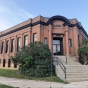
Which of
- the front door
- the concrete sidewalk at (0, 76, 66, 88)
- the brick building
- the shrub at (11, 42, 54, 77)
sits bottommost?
the concrete sidewalk at (0, 76, 66, 88)

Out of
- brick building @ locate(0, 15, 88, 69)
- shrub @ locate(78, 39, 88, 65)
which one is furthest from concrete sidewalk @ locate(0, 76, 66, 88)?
shrub @ locate(78, 39, 88, 65)

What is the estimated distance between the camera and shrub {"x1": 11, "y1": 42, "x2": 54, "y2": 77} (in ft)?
48.5

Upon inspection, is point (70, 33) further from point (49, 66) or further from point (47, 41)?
point (49, 66)

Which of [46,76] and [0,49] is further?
[0,49]

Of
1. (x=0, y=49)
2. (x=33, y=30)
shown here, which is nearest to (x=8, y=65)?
(x=0, y=49)

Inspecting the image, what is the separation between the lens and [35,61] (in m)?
15.4

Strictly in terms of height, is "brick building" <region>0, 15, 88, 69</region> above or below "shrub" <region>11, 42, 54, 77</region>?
above

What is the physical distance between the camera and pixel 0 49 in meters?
32.6

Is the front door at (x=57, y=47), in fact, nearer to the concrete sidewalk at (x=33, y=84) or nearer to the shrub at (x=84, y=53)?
the shrub at (x=84, y=53)

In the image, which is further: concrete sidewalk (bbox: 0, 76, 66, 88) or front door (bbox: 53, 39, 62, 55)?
front door (bbox: 53, 39, 62, 55)

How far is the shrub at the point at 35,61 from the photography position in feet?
48.5

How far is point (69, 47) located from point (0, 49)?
60.3 feet

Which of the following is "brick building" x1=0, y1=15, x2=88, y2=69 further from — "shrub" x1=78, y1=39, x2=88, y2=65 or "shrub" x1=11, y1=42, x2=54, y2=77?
"shrub" x1=11, y1=42, x2=54, y2=77

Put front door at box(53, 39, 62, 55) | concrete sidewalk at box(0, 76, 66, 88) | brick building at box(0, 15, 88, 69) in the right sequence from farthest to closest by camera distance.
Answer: front door at box(53, 39, 62, 55) < brick building at box(0, 15, 88, 69) < concrete sidewalk at box(0, 76, 66, 88)
